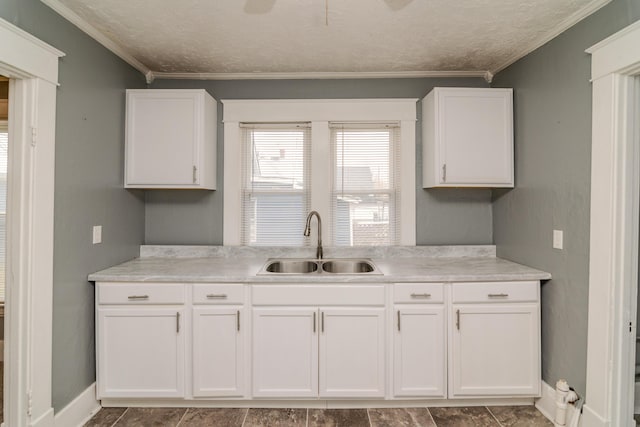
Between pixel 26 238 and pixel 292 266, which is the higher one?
pixel 26 238

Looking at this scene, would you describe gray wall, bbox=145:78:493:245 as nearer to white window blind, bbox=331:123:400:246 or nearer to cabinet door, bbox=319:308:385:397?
white window blind, bbox=331:123:400:246

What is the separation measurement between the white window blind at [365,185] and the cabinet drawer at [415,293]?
2.58ft

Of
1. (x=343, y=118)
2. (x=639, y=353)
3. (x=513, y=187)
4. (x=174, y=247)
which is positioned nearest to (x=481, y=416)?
(x=639, y=353)

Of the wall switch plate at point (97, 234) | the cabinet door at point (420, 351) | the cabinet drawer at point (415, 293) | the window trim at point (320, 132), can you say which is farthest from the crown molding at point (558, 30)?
the wall switch plate at point (97, 234)

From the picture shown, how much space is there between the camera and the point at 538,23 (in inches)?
80.1

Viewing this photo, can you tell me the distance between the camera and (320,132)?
282cm

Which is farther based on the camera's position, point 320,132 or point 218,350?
point 320,132

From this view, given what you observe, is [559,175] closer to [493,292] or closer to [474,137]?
[474,137]

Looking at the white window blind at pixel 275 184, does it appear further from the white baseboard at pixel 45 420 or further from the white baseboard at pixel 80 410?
the white baseboard at pixel 45 420

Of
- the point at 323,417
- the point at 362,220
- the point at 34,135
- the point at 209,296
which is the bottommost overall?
the point at 323,417

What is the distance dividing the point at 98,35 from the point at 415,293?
2.65 m

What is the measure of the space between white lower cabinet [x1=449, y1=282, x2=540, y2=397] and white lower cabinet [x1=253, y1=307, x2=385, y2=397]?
513 mm

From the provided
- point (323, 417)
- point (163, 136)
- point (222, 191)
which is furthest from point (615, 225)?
point (163, 136)

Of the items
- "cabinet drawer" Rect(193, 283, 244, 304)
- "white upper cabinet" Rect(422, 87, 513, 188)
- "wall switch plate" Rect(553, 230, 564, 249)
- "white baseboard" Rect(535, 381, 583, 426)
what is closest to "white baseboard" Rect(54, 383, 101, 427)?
"cabinet drawer" Rect(193, 283, 244, 304)
